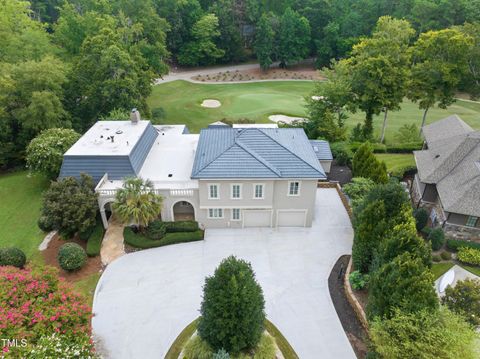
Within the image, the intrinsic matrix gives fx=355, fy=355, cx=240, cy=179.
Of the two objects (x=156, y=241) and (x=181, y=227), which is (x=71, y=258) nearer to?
(x=156, y=241)

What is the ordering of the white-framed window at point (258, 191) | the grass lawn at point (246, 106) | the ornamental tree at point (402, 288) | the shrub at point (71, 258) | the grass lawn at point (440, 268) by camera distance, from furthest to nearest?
the grass lawn at point (246, 106) < the white-framed window at point (258, 191) < the grass lawn at point (440, 268) < the shrub at point (71, 258) < the ornamental tree at point (402, 288)

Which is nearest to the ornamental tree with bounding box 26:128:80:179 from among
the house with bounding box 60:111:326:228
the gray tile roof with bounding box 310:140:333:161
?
the house with bounding box 60:111:326:228

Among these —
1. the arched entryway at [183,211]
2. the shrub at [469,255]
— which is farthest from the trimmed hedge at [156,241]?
the shrub at [469,255]

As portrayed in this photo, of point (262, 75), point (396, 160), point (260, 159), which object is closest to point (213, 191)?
point (260, 159)

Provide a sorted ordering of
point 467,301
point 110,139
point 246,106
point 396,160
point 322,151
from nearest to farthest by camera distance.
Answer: point 467,301 < point 110,139 < point 322,151 < point 396,160 < point 246,106

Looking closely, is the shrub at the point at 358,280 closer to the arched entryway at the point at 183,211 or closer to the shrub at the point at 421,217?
the shrub at the point at 421,217

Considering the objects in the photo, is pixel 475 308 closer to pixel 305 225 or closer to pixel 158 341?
pixel 305 225

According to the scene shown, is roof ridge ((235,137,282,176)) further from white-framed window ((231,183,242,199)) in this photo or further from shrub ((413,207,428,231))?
shrub ((413,207,428,231))
